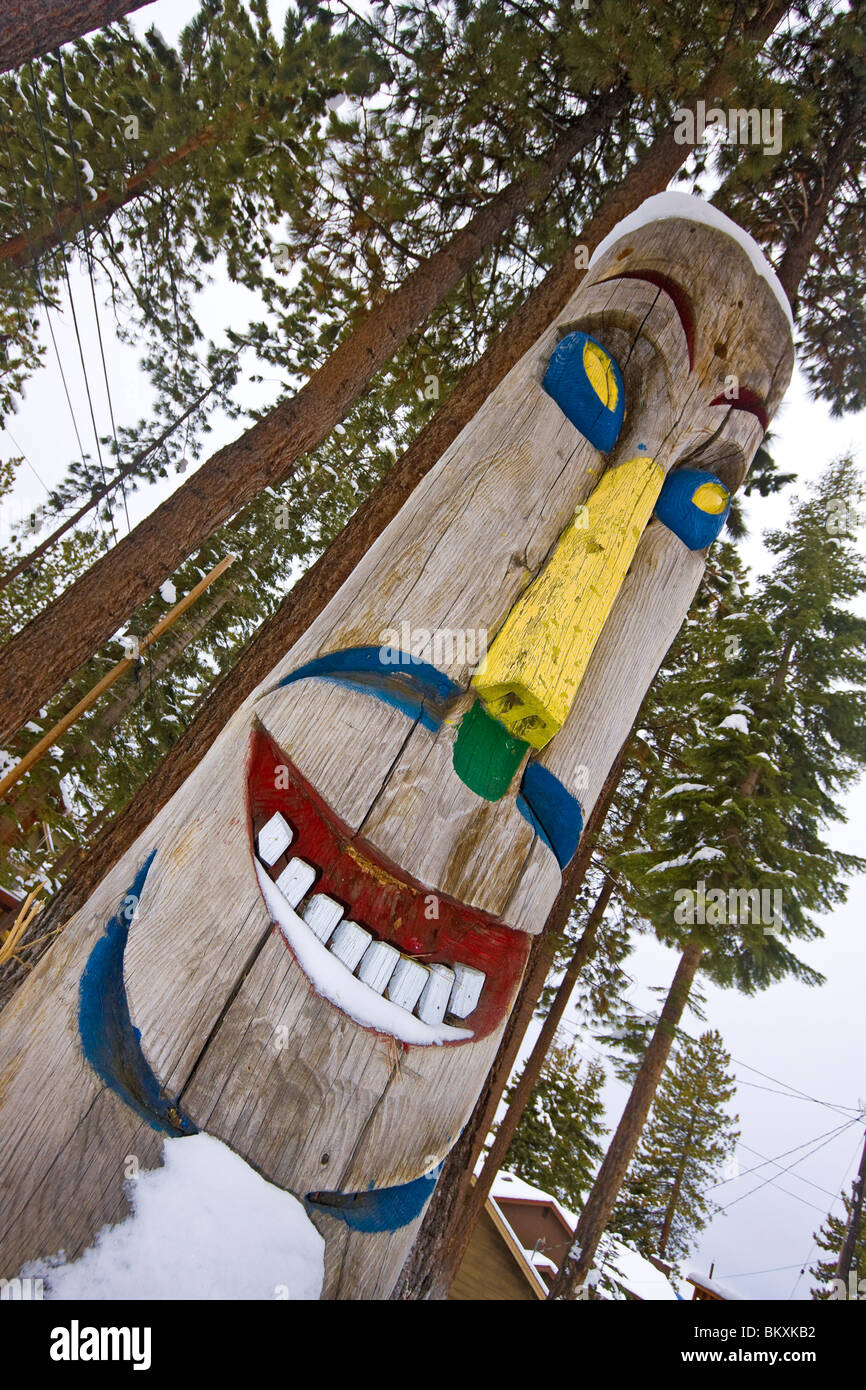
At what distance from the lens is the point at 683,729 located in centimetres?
1032

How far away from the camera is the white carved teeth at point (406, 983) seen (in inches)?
64.2

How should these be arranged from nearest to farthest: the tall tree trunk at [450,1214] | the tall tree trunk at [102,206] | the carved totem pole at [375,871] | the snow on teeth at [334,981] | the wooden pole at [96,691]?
the carved totem pole at [375,871], the snow on teeth at [334,981], the tall tree trunk at [450,1214], the tall tree trunk at [102,206], the wooden pole at [96,691]

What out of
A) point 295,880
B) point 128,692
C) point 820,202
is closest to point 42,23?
point 295,880

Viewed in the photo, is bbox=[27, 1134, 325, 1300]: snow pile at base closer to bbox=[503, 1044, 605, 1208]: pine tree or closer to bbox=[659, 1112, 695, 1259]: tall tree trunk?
bbox=[503, 1044, 605, 1208]: pine tree

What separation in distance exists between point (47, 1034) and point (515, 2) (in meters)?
8.33

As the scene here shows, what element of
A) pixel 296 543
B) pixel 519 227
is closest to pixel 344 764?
pixel 519 227

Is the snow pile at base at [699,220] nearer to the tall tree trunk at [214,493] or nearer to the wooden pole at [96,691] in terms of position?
the tall tree trunk at [214,493]

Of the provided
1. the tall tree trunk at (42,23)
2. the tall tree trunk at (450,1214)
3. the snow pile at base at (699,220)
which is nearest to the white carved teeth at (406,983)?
the tall tree trunk at (450,1214)

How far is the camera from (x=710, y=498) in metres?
3.09

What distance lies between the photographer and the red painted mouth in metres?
1.72

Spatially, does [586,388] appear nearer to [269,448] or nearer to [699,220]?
[699,220]

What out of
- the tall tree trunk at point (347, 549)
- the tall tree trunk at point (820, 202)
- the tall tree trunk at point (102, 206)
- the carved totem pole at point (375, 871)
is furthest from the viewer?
the tall tree trunk at point (102, 206)

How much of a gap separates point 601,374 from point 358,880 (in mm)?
2089
